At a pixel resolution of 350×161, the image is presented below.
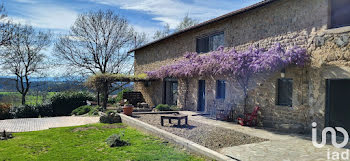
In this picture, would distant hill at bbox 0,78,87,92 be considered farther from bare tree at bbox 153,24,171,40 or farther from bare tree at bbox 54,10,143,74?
bare tree at bbox 153,24,171,40

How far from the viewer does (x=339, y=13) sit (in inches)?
300

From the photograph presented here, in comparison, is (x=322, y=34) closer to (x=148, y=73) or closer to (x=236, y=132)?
(x=236, y=132)

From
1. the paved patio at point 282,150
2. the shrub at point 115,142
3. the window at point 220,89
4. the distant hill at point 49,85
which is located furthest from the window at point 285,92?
the distant hill at point 49,85

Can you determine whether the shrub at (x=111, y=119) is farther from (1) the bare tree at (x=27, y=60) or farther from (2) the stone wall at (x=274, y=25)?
(1) the bare tree at (x=27, y=60)

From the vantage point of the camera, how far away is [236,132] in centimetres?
815

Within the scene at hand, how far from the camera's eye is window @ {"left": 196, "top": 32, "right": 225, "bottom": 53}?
12.5 meters

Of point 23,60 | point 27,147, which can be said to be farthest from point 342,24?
point 23,60

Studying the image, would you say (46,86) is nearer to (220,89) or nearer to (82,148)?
(220,89)

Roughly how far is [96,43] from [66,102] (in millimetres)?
9680

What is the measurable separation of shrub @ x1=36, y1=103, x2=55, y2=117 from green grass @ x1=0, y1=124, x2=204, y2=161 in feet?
29.8

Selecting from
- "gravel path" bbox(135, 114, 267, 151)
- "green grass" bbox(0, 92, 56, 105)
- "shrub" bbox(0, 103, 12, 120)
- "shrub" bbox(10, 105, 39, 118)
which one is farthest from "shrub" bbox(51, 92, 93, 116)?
"gravel path" bbox(135, 114, 267, 151)

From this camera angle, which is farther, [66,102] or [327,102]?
[66,102]

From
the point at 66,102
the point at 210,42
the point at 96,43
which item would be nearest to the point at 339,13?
the point at 210,42

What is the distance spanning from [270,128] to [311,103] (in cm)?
177
